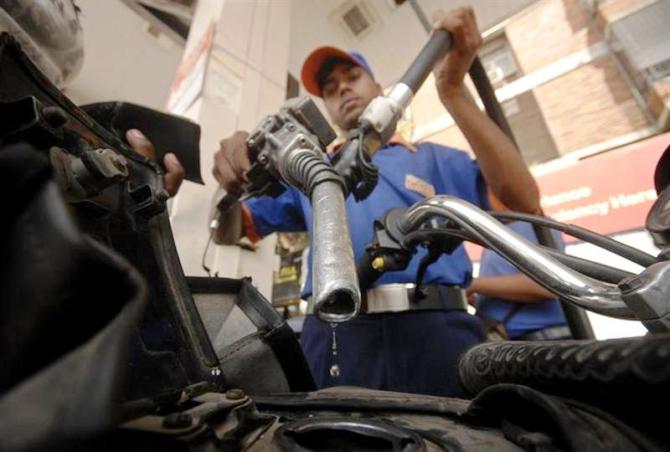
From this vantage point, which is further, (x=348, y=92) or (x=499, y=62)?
(x=499, y=62)

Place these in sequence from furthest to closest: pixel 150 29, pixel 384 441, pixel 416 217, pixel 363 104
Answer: pixel 150 29, pixel 363 104, pixel 416 217, pixel 384 441

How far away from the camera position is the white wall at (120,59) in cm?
147

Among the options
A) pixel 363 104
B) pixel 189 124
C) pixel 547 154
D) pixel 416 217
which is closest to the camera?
pixel 416 217

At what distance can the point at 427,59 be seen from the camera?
1.86ft

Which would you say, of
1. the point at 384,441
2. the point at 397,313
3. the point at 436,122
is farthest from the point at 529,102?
the point at 384,441

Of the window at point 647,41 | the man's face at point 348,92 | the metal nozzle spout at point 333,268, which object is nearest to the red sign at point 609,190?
the window at point 647,41

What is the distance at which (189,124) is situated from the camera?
614mm

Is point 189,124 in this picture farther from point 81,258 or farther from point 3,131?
point 81,258

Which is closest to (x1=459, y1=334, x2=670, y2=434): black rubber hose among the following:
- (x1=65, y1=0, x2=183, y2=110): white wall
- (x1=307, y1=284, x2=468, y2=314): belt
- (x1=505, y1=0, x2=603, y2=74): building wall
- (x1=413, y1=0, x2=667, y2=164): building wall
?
(x1=307, y1=284, x2=468, y2=314): belt

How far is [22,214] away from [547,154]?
10.0ft

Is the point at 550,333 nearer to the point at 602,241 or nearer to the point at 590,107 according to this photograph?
the point at 602,241

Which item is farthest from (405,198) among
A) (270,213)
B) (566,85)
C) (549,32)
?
(549,32)

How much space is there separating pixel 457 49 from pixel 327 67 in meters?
0.54

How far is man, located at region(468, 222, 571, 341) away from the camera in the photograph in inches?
43.2
